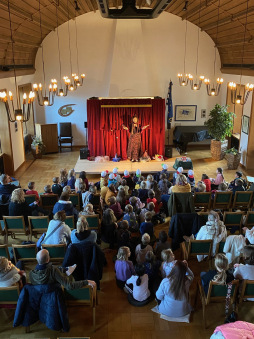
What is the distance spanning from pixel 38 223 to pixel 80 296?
239 centimetres

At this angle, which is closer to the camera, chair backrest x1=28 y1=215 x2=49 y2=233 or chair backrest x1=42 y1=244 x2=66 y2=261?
chair backrest x1=42 y1=244 x2=66 y2=261

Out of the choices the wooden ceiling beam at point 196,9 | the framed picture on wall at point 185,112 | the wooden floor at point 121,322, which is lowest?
the wooden floor at point 121,322

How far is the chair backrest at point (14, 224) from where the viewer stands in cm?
616

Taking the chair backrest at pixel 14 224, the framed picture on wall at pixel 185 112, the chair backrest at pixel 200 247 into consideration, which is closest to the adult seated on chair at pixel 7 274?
the chair backrest at pixel 14 224

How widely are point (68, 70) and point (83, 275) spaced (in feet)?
37.2

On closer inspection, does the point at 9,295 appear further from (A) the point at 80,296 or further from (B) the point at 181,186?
(B) the point at 181,186

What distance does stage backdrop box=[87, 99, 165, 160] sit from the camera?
40.3ft

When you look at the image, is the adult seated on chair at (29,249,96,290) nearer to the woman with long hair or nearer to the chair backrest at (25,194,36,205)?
the woman with long hair

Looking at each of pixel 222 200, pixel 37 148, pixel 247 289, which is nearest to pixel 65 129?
pixel 37 148

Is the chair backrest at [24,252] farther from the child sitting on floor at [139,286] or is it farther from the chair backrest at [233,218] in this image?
the chair backrest at [233,218]

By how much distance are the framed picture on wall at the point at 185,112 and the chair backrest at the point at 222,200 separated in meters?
8.18

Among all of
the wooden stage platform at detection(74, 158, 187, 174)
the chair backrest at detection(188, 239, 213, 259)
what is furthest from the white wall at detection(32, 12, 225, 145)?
the chair backrest at detection(188, 239, 213, 259)

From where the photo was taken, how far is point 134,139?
1245 cm

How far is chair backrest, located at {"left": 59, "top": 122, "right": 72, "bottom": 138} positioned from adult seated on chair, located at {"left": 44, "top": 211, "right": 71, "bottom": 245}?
32.6ft
